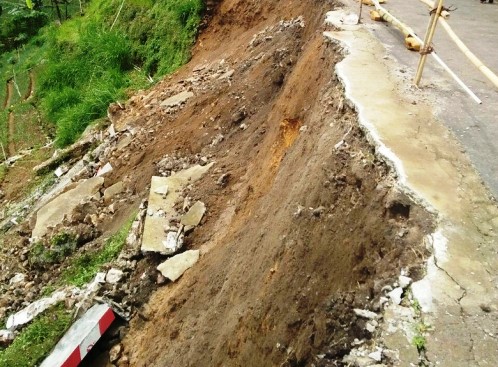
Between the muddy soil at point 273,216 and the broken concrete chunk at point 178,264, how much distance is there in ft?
0.43

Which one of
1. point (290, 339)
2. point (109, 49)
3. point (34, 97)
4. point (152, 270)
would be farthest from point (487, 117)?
point (34, 97)

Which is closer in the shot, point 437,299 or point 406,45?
point 437,299

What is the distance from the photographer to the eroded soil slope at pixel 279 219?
3668mm

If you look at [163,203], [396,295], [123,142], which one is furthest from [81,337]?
[123,142]

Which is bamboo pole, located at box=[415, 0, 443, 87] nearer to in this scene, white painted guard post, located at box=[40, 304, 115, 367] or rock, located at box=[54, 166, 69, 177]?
white painted guard post, located at box=[40, 304, 115, 367]

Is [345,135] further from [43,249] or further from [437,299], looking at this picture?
[43,249]

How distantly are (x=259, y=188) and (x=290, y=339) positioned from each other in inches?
92.1

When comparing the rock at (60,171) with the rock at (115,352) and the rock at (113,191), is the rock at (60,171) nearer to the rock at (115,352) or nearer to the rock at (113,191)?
the rock at (113,191)

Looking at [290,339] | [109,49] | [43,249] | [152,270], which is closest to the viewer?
[290,339]

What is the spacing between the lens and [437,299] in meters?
3.04

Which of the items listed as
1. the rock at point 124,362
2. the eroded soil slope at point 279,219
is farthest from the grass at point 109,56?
the rock at point 124,362

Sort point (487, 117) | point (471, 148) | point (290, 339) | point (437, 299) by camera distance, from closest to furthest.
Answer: point (437, 299) < point (290, 339) < point (471, 148) < point (487, 117)

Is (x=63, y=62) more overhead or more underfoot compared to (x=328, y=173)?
more underfoot

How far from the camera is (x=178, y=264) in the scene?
5.63 metres
